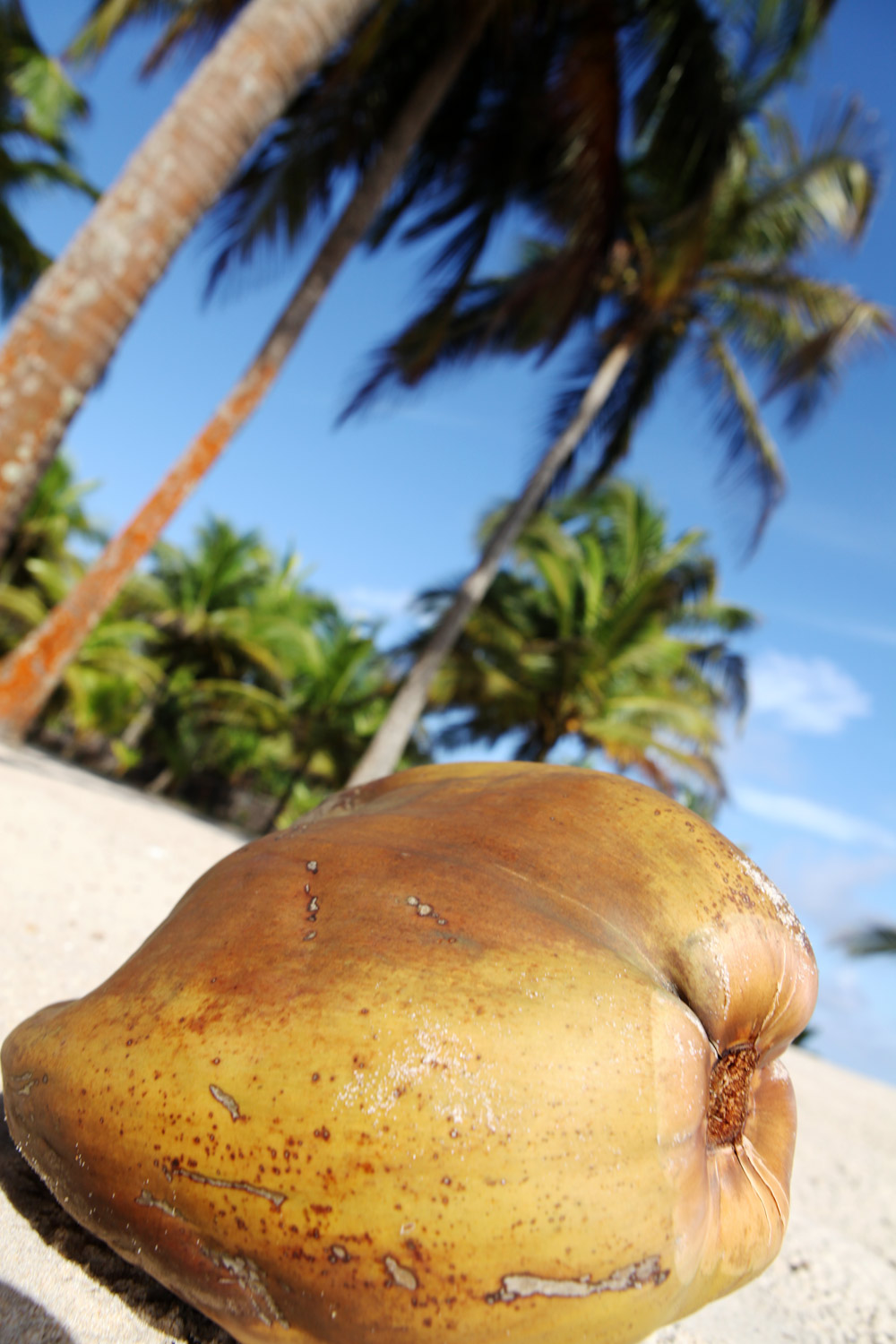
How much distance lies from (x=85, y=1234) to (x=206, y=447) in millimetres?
5629

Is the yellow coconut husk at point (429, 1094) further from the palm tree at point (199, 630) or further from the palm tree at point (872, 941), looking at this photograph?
the palm tree at point (199, 630)

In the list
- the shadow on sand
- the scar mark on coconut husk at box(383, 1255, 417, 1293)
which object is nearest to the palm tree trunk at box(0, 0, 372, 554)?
the shadow on sand

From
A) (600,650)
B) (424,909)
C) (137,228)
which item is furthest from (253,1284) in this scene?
(600,650)

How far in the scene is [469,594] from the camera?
28.3ft

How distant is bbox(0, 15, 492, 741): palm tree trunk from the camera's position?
5.41 meters

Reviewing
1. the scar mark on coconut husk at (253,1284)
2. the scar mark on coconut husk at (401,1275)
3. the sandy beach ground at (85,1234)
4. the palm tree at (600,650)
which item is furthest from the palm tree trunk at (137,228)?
the palm tree at (600,650)

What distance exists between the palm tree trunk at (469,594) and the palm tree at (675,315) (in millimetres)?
18

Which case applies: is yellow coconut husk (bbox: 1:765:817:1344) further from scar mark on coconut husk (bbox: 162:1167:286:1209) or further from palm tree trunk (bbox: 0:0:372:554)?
palm tree trunk (bbox: 0:0:372:554)

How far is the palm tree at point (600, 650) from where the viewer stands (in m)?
11.8

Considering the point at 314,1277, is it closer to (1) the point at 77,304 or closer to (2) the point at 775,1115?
(2) the point at 775,1115

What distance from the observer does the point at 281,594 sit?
21.3m

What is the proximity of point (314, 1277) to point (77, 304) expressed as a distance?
400 centimetres

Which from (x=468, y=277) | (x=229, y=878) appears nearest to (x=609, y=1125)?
(x=229, y=878)

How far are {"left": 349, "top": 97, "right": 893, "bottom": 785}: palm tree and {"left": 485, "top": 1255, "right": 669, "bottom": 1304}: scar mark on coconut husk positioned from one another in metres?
6.92
